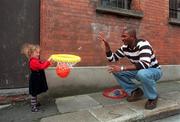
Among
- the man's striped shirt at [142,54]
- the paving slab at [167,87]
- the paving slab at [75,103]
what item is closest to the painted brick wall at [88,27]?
the paving slab at [167,87]

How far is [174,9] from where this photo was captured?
904 centimetres

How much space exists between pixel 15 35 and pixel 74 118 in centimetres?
212

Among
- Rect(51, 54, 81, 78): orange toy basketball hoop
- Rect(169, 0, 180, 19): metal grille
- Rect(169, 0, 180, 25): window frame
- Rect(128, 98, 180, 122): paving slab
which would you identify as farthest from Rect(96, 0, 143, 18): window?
Rect(128, 98, 180, 122): paving slab

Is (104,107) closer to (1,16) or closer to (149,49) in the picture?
(149,49)

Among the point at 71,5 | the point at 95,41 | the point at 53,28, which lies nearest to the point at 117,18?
the point at 95,41

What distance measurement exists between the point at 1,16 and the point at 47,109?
2017mm

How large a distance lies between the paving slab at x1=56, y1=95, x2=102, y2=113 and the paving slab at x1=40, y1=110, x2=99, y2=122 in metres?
0.26

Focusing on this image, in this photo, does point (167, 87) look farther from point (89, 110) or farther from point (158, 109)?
point (89, 110)

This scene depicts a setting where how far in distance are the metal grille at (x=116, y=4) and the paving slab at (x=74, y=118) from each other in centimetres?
297

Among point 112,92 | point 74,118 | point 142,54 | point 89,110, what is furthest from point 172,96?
point 74,118

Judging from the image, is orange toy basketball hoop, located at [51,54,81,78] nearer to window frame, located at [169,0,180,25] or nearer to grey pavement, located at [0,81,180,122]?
grey pavement, located at [0,81,180,122]

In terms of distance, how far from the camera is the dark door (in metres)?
5.71

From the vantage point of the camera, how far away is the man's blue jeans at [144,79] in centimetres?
524

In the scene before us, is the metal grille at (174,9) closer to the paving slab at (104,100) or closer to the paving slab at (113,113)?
the paving slab at (104,100)
